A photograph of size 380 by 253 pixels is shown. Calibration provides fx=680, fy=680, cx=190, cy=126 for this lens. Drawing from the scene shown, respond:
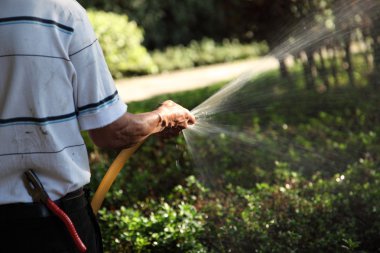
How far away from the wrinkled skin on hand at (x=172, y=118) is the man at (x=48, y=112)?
191mm

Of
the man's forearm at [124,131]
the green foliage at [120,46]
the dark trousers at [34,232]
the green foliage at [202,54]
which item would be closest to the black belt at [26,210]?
the dark trousers at [34,232]

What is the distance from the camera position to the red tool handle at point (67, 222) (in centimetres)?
209

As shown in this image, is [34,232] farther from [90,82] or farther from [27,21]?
[27,21]

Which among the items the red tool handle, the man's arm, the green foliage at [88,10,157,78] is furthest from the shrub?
the green foliage at [88,10,157,78]

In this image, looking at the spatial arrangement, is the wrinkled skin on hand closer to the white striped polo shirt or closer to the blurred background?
the white striped polo shirt

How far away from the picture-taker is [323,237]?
374cm

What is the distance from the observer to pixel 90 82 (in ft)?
6.67

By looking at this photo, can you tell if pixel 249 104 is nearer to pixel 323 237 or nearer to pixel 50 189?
pixel 323 237

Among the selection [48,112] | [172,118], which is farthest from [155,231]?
[48,112]

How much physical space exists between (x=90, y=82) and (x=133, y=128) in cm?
23

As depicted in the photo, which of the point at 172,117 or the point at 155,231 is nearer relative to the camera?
the point at 172,117

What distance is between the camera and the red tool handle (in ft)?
6.84

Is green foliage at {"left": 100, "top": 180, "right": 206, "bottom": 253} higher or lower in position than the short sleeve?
lower

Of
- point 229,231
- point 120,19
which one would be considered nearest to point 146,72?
point 120,19
